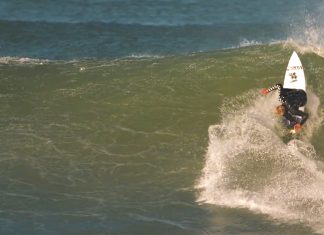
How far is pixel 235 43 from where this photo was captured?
77.5 ft

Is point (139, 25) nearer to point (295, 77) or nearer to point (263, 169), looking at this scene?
point (295, 77)

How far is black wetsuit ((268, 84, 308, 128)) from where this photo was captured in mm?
15562

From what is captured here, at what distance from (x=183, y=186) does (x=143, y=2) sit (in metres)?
15.0

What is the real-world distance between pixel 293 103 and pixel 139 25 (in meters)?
11.0

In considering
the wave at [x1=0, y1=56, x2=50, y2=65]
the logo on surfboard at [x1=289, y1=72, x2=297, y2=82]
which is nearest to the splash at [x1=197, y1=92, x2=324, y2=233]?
the logo on surfboard at [x1=289, y1=72, x2=297, y2=82]

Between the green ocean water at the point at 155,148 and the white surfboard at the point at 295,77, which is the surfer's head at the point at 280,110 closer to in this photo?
the green ocean water at the point at 155,148

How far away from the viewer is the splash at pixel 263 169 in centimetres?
1307

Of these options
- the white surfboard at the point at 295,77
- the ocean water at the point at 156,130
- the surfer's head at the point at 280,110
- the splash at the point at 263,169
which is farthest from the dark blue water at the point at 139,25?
the surfer's head at the point at 280,110

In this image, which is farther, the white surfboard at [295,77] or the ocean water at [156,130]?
the white surfboard at [295,77]

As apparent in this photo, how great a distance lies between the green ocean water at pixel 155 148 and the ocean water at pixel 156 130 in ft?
0.12

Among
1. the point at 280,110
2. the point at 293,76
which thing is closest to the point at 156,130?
the point at 280,110

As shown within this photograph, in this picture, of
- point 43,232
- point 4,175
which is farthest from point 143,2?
point 43,232

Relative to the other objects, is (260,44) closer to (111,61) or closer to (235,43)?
(235,43)

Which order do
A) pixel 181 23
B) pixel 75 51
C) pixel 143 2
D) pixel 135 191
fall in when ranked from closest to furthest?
1. pixel 135 191
2. pixel 75 51
3. pixel 181 23
4. pixel 143 2
